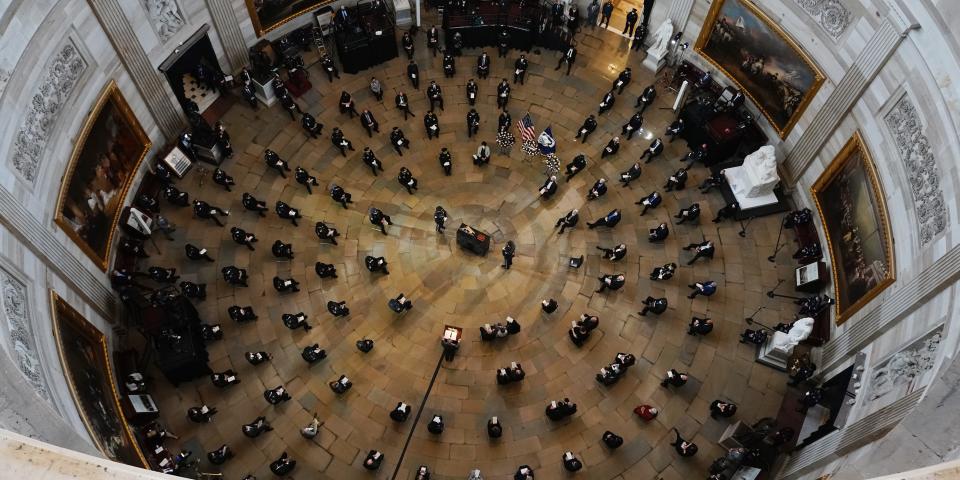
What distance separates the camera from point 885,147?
16.5 metres

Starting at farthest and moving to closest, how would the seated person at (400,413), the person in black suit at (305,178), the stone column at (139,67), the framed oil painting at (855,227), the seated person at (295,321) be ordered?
the person in black suit at (305,178) < the seated person at (295,321) < the seated person at (400,413) < the stone column at (139,67) < the framed oil painting at (855,227)

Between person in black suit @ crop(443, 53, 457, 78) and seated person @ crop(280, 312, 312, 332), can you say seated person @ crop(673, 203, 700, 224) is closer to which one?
person in black suit @ crop(443, 53, 457, 78)

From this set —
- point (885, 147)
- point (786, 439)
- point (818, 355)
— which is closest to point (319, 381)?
point (786, 439)

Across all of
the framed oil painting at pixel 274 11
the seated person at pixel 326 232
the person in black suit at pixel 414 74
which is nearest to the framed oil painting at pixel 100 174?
the seated person at pixel 326 232

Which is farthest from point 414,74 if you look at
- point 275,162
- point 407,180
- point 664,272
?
point 664,272

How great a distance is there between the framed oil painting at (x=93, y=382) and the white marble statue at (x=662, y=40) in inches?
836

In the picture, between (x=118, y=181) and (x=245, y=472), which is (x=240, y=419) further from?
(x=118, y=181)

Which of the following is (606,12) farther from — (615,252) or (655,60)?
(615,252)

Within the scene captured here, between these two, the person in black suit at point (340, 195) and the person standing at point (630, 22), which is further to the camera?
the person standing at point (630, 22)

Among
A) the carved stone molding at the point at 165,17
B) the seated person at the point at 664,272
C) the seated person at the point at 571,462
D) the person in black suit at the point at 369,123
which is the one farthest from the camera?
the person in black suit at the point at 369,123

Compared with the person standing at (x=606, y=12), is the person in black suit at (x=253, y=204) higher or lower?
lower

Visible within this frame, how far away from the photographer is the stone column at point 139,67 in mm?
16953

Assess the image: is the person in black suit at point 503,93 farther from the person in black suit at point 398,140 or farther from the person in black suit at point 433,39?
the person in black suit at point 398,140

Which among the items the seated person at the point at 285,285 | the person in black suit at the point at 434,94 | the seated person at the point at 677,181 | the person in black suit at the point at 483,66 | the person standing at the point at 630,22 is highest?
Answer: the person standing at the point at 630,22
